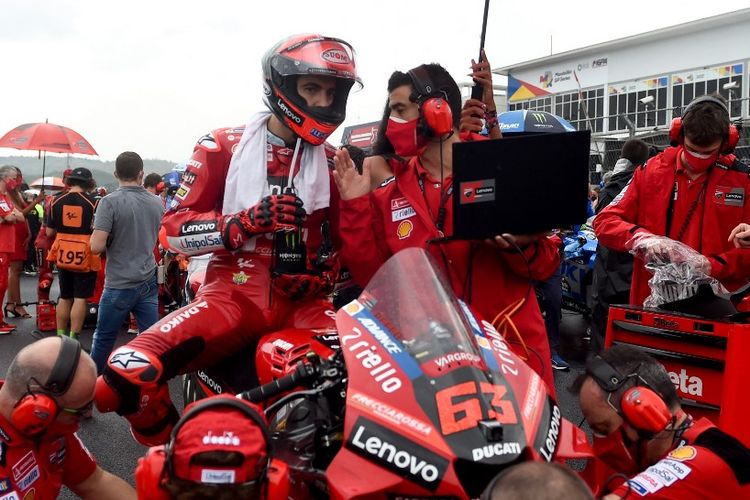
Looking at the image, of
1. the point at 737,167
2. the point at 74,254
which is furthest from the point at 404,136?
the point at 74,254

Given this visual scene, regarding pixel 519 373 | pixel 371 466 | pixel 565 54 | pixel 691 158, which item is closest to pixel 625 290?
pixel 691 158

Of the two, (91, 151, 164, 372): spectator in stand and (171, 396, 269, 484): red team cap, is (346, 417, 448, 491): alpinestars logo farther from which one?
(91, 151, 164, 372): spectator in stand

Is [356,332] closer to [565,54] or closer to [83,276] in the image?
[83,276]

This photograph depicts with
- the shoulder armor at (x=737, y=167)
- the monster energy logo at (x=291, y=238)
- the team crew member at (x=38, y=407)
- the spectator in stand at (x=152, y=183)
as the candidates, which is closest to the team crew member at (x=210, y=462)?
the team crew member at (x=38, y=407)

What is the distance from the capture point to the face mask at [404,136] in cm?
291

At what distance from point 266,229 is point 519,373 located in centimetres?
128

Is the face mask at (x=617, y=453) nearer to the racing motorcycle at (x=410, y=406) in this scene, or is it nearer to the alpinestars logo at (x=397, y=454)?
the racing motorcycle at (x=410, y=406)

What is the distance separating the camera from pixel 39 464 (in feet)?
7.94

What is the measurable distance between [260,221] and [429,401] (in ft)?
4.40

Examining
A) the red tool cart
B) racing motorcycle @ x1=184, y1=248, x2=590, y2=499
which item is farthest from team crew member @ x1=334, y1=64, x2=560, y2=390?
the red tool cart

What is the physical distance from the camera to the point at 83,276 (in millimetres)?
7293

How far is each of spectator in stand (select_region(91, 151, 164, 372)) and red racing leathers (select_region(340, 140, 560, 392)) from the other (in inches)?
138

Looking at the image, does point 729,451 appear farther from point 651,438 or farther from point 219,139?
point 219,139

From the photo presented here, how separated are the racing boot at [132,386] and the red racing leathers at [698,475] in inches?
66.0
